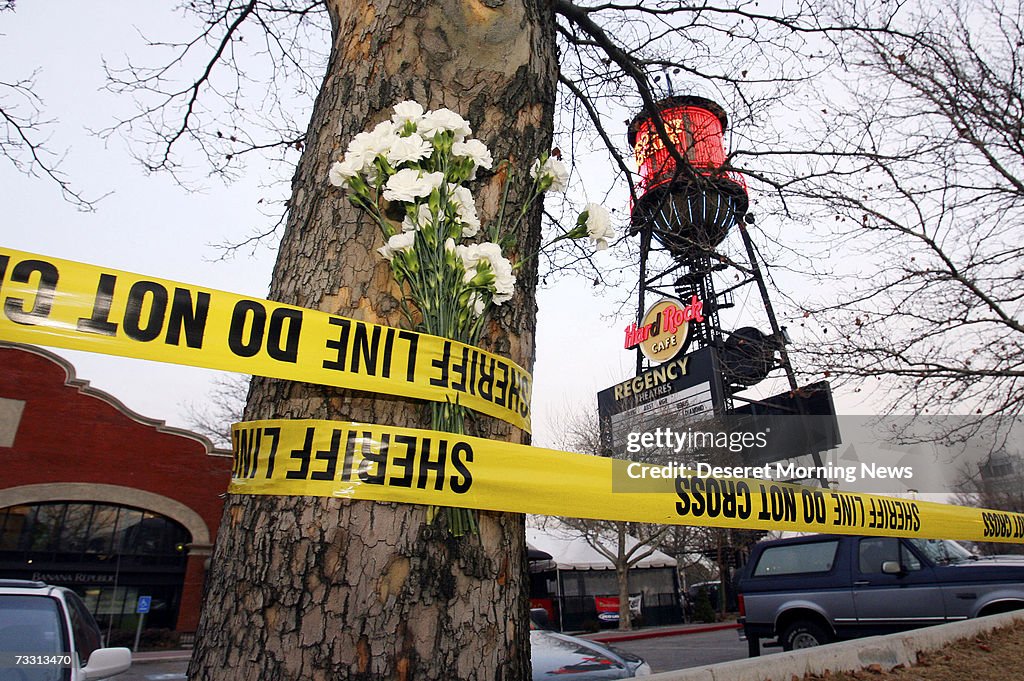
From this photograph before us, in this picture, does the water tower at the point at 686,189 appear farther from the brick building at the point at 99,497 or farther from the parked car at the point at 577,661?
the brick building at the point at 99,497

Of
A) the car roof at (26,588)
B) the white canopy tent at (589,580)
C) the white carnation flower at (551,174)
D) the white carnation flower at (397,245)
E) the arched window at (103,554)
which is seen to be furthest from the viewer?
the white canopy tent at (589,580)

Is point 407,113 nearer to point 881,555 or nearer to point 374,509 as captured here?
point 374,509

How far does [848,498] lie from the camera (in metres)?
Answer: 3.74

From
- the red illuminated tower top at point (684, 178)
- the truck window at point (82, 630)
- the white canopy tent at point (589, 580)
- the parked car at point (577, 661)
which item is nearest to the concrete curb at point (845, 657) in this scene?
the parked car at point (577, 661)

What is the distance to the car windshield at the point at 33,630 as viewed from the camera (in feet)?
11.0

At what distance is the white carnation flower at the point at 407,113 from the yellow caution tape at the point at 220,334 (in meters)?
0.66

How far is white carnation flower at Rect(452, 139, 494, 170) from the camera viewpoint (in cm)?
199

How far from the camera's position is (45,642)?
11.6 feet

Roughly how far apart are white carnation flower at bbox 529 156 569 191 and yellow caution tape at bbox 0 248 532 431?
2.32ft

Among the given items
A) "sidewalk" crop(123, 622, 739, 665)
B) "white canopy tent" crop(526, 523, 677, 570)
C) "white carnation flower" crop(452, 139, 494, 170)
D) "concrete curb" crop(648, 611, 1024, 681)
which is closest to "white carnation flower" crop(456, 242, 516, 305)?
"white carnation flower" crop(452, 139, 494, 170)

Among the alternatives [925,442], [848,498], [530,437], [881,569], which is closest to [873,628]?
[881,569]

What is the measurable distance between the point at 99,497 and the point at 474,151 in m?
20.7

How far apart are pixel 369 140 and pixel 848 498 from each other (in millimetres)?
3397

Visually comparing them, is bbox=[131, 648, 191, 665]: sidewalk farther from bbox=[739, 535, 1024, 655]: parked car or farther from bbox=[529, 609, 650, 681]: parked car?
bbox=[739, 535, 1024, 655]: parked car
